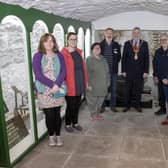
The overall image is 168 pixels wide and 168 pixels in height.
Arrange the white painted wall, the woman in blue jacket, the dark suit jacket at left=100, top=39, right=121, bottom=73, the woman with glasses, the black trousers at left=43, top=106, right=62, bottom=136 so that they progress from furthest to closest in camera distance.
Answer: the white painted wall → the dark suit jacket at left=100, top=39, right=121, bottom=73 → the woman in blue jacket → the woman with glasses → the black trousers at left=43, top=106, right=62, bottom=136

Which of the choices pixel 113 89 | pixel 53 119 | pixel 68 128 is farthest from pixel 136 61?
pixel 53 119

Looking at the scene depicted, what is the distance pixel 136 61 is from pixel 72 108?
1707 millimetres

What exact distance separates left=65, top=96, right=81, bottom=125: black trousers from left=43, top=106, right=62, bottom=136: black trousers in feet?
1.57

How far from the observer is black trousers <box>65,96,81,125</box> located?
173 inches

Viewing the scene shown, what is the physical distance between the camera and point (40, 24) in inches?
160

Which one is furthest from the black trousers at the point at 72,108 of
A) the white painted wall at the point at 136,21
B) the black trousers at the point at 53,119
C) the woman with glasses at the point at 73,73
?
the white painted wall at the point at 136,21

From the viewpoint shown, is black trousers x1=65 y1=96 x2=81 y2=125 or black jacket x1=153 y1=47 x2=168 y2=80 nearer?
black trousers x1=65 y1=96 x2=81 y2=125

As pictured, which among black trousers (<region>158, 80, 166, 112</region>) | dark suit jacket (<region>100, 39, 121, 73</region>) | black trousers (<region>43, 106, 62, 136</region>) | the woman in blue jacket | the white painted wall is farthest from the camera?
the white painted wall

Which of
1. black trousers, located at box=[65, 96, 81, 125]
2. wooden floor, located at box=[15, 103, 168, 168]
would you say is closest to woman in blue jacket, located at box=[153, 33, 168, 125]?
wooden floor, located at box=[15, 103, 168, 168]

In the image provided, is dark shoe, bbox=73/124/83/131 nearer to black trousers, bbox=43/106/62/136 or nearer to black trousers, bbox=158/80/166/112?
black trousers, bbox=43/106/62/136

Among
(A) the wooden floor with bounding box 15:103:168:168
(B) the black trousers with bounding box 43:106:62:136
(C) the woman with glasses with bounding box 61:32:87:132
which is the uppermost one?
(C) the woman with glasses with bounding box 61:32:87:132

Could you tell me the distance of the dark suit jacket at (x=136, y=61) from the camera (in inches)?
212

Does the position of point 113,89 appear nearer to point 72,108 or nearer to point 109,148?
point 72,108

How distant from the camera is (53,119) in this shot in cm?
390
